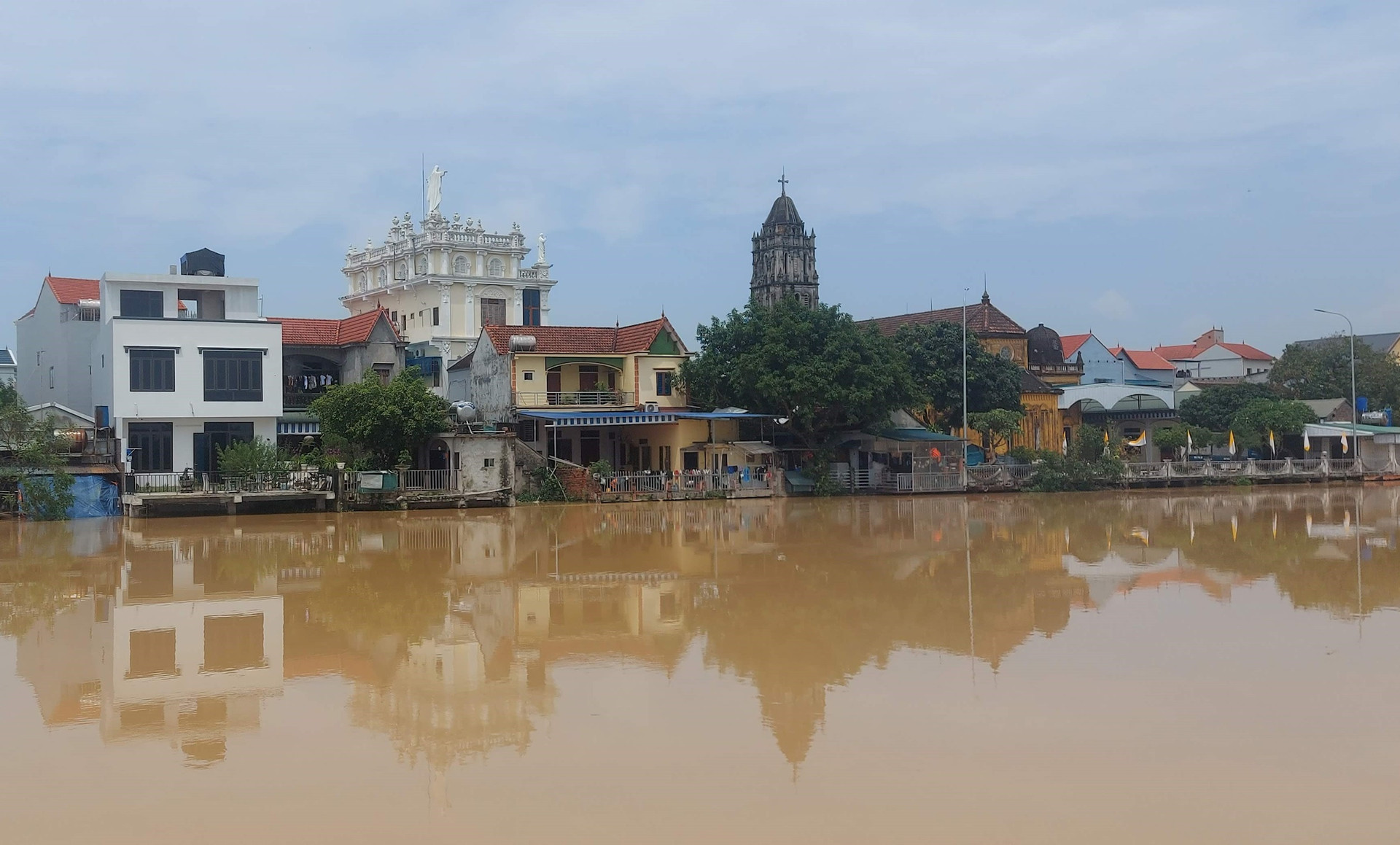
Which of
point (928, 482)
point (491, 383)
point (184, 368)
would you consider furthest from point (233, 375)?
point (928, 482)

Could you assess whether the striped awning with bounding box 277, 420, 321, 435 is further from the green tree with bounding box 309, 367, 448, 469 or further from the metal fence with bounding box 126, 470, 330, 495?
the metal fence with bounding box 126, 470, 330, 495

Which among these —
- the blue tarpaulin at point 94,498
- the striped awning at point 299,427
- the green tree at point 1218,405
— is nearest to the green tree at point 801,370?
the striped awning at point 299,427

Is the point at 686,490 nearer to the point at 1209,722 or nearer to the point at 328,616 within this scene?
the point at 328,616

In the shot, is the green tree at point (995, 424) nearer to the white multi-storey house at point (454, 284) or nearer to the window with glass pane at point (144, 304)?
the white multi-storey house at point (454, 284)

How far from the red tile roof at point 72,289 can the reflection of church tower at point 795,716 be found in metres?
33.8

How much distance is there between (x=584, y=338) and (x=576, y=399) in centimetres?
242

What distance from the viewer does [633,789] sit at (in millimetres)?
9258

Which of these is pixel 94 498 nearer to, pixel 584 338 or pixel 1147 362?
pixel 584 338

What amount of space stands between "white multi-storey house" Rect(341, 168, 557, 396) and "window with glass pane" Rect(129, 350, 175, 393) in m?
14.5

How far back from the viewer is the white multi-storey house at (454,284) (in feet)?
163

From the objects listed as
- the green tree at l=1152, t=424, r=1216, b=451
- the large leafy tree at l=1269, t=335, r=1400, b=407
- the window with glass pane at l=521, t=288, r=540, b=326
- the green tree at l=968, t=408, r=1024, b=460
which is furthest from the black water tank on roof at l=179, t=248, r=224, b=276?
the large leafy tree at l=1269, t=335, r=1400, b=407

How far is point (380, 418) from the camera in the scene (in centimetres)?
3347

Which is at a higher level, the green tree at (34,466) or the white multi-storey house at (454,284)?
the white multi-storey house at (454,284)

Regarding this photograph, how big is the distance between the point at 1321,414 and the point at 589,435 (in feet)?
106
